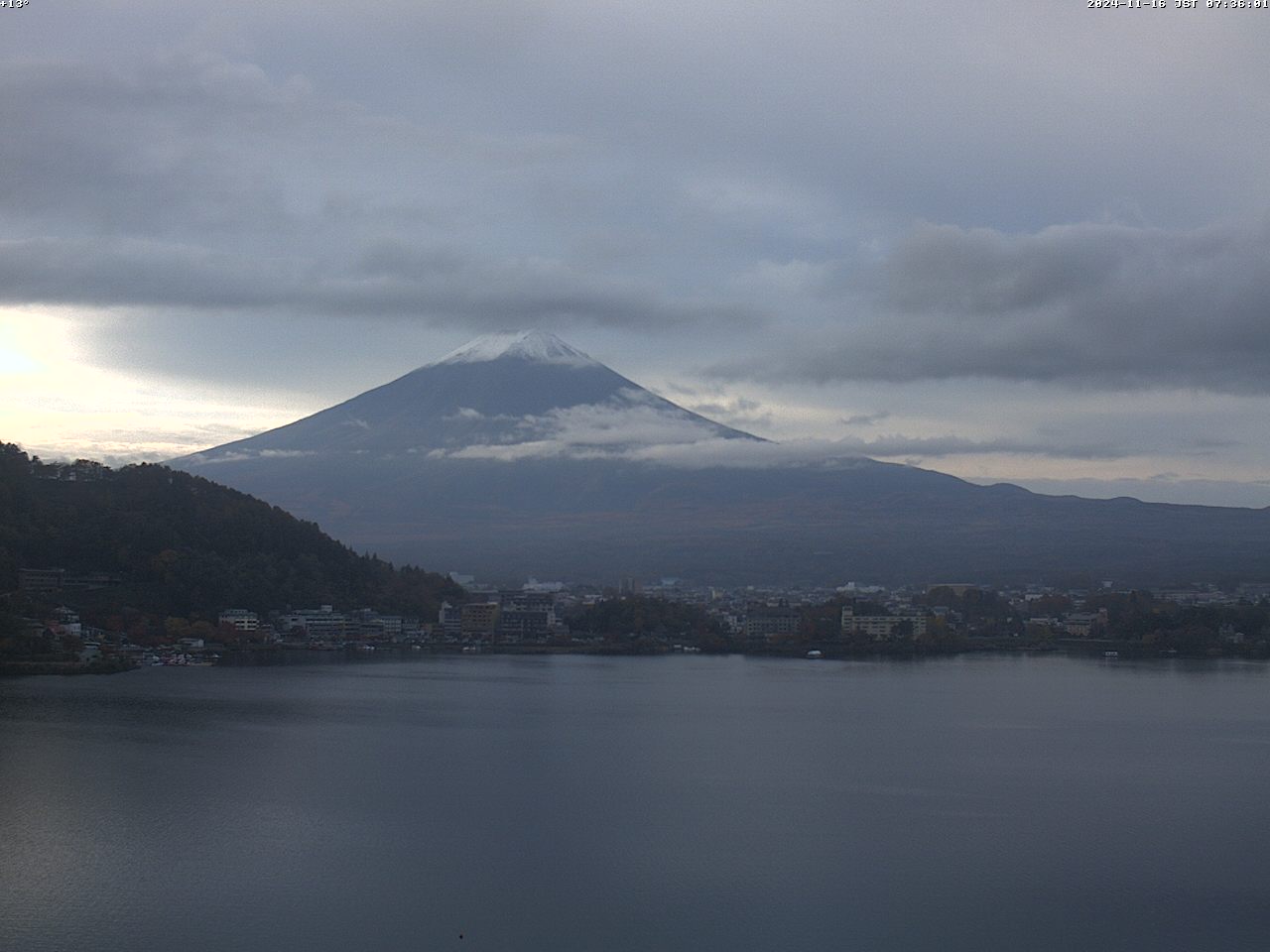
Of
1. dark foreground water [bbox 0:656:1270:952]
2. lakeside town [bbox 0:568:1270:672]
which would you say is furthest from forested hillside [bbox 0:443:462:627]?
dark foreground water [bbox 0:656:1270:952]

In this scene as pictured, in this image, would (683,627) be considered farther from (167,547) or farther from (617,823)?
(617,823)

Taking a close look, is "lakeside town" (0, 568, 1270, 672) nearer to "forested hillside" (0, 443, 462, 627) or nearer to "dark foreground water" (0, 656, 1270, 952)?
"forested hillside" (0, 443, 462, 627)

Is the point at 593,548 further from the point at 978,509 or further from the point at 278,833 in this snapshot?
the point at 278,833

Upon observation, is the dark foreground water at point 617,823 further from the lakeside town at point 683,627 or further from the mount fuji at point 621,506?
the mount fuji at point 621,506

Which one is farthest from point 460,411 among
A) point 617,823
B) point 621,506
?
point 617,823

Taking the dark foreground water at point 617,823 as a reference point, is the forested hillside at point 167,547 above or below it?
above

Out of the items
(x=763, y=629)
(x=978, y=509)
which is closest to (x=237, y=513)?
(x=763, y=629)

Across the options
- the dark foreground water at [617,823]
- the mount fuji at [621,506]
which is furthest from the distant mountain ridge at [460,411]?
the dark foreground water at [617,823]
